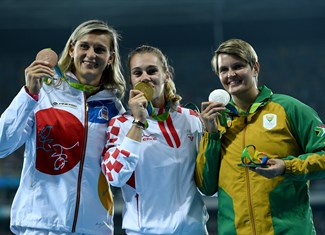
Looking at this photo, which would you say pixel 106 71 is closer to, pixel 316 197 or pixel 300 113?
pixel 300 113

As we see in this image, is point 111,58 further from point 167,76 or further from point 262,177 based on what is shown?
point 262,177

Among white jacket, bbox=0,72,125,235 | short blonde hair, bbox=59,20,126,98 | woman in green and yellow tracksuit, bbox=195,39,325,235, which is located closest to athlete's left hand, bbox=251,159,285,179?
woman in green and yellow tracksuit, bbox=195,39,325,235

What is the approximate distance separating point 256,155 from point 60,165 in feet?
3.36

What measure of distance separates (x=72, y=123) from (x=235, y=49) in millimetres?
952

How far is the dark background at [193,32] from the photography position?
552 inches

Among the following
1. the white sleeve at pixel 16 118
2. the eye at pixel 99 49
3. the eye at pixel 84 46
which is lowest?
A: the white sleeve at pixel 16 118

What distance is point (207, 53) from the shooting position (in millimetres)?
15367

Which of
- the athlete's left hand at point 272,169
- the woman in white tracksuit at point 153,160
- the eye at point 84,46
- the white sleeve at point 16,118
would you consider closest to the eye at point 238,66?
the woman in white tracksuit at point 153,160

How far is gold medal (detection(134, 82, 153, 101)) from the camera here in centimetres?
271

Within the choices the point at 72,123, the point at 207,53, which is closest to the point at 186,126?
A: the point at 72,123

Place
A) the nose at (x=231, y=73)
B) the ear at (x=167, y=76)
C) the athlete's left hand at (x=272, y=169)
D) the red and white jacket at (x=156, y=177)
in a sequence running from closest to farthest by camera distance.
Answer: the athlete's left hand at (x=272, y=169) → the red and white jacket at (x=156, y=177) → the nose at (x=231, y=73) → the ear at (x=167, y=76)

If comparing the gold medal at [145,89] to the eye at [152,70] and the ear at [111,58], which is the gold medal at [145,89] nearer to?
the eye at [152,70]

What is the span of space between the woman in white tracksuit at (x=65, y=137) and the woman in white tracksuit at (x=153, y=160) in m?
0.15

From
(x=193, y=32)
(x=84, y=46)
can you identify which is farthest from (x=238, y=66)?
(x=193, y=32)
